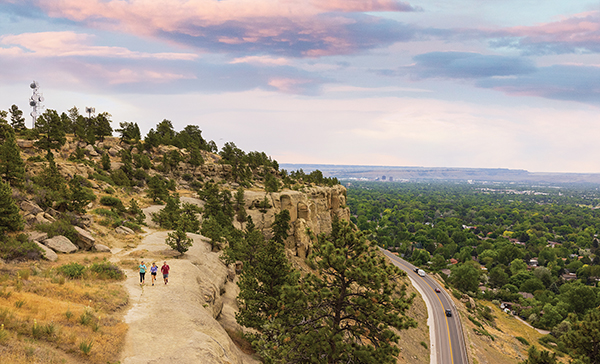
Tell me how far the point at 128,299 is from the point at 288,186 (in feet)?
189

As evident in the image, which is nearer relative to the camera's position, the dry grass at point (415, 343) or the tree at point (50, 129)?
the dry grass at point (415, 343)

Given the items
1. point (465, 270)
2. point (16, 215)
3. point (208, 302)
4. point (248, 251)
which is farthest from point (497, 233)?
point (16, 215)

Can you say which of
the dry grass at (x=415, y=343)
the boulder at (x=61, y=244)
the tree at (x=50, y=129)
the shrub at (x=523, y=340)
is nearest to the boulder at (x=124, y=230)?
the boulder at (x=61, y=244)

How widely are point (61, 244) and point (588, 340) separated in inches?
2046

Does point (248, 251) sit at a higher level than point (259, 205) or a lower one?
lower

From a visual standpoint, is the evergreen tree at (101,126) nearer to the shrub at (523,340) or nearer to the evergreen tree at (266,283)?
the evergreen tree at (266,283)

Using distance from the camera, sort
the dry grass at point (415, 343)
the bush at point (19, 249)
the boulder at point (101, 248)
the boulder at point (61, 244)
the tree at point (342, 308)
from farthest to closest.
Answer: the dry grass at point (415, 343) < the boulder at point (101, 248) < the boulder at point (61, 244) < the bush at point (19, 249) < the tree at point (342, 308)

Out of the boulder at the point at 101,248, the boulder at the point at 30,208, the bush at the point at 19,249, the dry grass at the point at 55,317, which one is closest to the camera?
the dry grass at the point at 55,317

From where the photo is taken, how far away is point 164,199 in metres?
56.7

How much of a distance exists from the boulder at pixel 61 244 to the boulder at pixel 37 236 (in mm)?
384

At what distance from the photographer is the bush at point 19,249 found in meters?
20.4

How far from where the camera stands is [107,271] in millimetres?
21812

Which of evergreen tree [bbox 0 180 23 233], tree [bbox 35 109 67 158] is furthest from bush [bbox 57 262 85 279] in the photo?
tree [bbox 35 109 67 158]

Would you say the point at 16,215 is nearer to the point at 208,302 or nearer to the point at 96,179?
the point at 208,302
